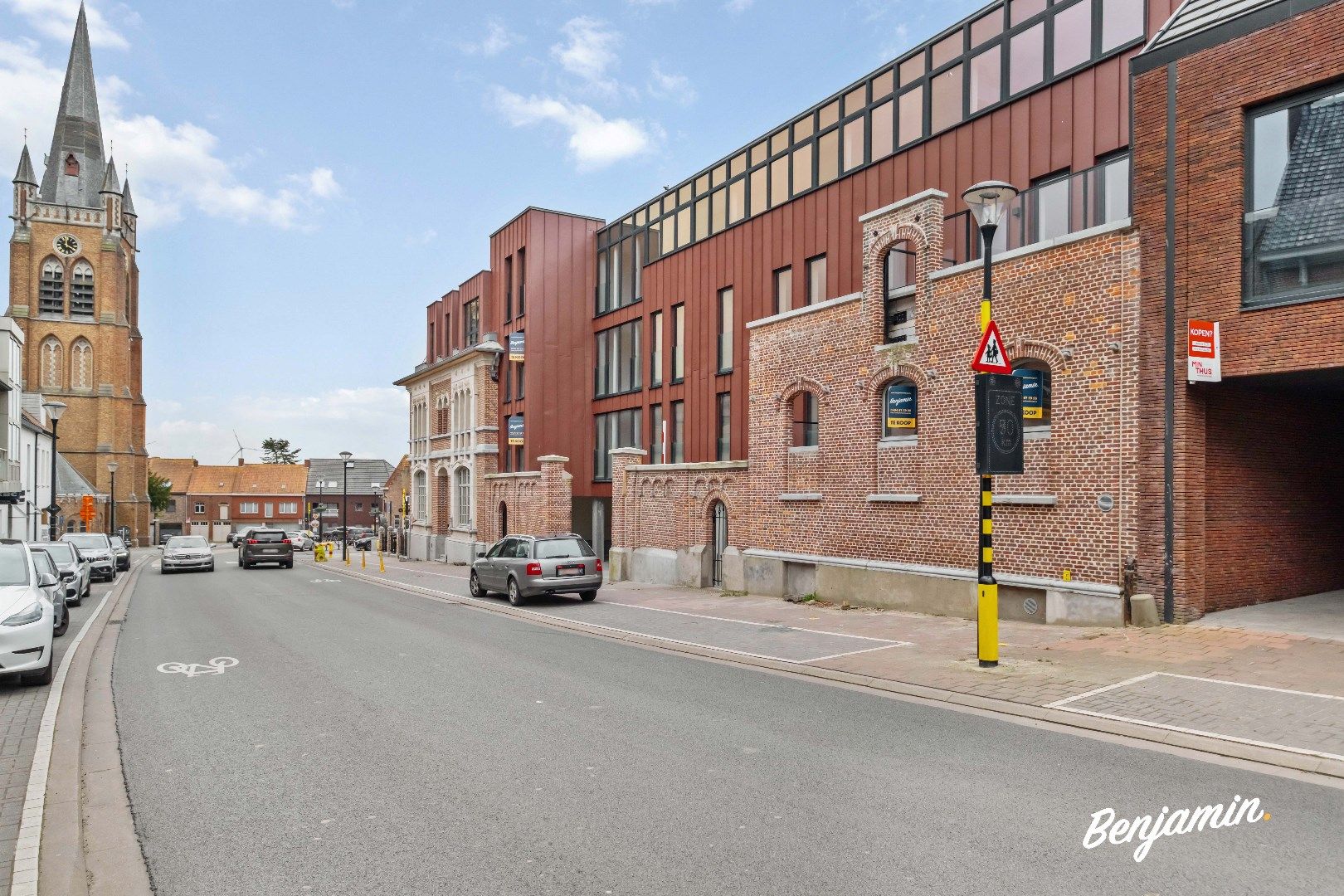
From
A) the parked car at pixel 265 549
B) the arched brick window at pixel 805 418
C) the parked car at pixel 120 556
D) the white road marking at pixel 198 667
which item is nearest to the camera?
the white road marking at pixel 198 667

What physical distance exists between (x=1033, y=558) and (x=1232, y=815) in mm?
8365

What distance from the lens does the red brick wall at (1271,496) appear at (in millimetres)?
12328

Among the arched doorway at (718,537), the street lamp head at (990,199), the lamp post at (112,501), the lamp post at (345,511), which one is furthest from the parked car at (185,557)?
the street lamp head at (990,199)

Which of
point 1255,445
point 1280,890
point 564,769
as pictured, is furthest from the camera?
point 1255,445

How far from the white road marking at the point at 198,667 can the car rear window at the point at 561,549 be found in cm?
824

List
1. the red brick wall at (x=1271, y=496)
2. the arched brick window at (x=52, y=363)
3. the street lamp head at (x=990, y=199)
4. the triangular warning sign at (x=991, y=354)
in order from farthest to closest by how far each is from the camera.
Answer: the arched brick window at (x=52, y=363)
the red brick wall at (x=1271, y=496)
the triangular warning sign at (x=991, y=354)
the street lamp head at (x=990, y=199)

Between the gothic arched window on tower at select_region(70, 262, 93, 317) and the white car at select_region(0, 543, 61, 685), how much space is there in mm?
70322

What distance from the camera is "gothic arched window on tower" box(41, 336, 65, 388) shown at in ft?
218

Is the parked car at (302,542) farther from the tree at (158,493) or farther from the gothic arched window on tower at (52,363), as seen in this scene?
the tree at (158,493)

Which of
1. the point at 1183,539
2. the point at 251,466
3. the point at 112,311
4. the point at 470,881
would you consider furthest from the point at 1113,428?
the point at 251,466

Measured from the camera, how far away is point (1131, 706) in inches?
316

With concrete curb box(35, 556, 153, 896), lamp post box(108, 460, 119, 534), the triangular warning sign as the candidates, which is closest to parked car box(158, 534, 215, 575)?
concrete curb box(35, 556, 153, 896)

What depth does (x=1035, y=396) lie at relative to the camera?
13.6m

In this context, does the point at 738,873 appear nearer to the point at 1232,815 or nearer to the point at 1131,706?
the point at 1232,815
